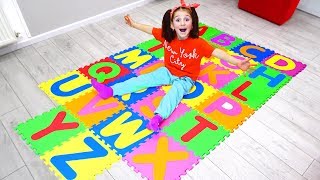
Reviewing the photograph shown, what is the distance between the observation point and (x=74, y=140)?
1.38 meters

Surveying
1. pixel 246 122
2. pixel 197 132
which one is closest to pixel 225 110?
pixel 246 122

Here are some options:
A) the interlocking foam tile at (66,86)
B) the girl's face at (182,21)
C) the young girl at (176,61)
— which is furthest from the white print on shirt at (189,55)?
the interlocking foam tile at (66,86)

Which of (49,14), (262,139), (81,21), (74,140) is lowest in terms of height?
(262,139)

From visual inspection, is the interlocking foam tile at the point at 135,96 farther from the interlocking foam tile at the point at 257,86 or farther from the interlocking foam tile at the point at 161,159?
the interlocking foam tile at the point at 257,86

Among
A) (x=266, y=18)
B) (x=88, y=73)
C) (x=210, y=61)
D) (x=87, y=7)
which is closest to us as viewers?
(x=88, y=73)

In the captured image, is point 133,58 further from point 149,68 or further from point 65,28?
point 65,28

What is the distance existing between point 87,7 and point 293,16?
2003 millimetres

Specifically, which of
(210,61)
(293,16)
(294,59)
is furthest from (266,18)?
(210,61)

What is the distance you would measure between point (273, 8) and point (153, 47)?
3.96 ft

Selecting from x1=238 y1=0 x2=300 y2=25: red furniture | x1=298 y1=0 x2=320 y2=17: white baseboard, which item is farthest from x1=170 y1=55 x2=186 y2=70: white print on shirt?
x1=298 y1=0 x2=320 y2=17: white baseboard

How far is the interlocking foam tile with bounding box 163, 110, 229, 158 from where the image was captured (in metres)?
1.37

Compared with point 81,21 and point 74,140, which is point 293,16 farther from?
point 74,140

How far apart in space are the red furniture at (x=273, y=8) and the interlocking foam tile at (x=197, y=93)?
47.1 inches

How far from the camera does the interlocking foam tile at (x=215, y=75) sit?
177 centimetres
